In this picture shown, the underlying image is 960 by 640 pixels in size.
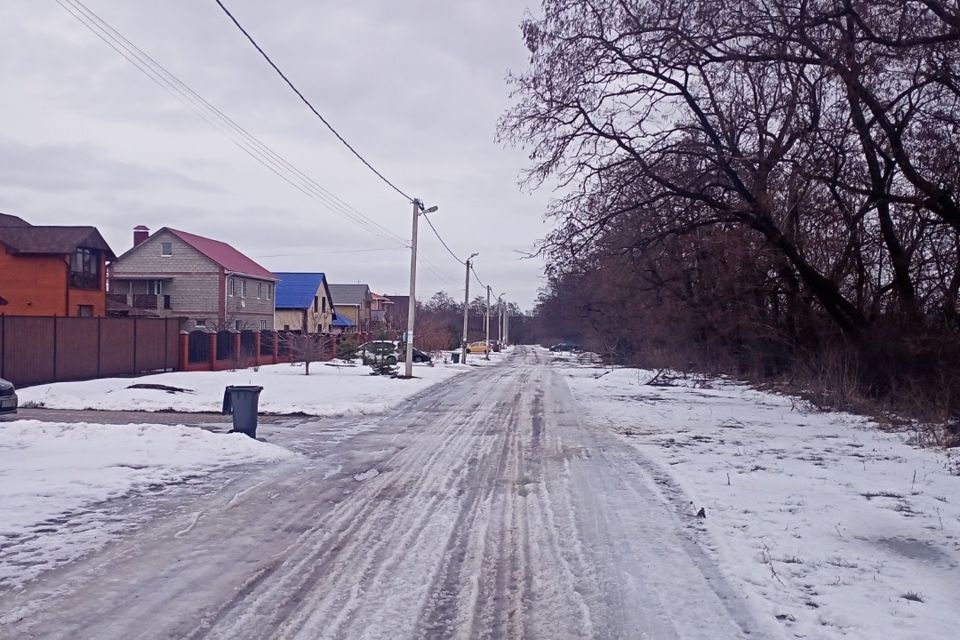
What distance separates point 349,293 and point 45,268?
62.5 metres

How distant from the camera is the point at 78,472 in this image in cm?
1066

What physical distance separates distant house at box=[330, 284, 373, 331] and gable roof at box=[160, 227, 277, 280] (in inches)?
1372

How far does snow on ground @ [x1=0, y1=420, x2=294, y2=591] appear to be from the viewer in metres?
7.31

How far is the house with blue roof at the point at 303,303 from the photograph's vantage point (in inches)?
2763

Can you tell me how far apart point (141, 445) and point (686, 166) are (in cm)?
1393

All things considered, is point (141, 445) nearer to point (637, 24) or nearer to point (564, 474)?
point (564, 474)

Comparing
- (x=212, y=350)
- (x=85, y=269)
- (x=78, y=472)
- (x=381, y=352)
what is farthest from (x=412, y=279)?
(x=78, y=472)

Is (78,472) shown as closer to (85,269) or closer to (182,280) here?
(85,269)

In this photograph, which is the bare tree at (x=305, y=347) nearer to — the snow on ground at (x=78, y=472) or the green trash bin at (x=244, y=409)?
the green trash bin at (x=244, y=409)

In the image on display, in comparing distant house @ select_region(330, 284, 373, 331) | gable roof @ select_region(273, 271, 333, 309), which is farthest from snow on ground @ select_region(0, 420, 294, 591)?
distant house @ select_region(330, 284, 373, 331)

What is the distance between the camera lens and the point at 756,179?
1959 cm

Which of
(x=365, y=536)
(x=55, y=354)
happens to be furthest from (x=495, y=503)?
(x=55, y=354)

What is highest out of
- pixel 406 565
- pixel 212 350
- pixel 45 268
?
pixel 45 268

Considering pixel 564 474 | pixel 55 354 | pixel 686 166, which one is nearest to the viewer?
pixel 564 474
